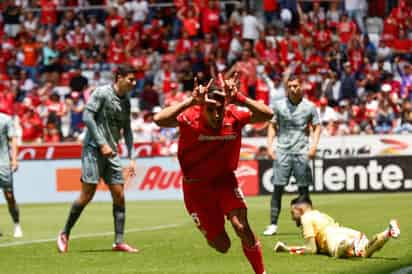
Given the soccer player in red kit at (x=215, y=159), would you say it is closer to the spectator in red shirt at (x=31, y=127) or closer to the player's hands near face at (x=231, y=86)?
the player's hands near face at (x=231, y=86)

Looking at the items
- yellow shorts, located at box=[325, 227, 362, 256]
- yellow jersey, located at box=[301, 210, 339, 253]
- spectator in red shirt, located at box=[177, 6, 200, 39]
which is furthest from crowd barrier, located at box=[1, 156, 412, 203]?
yellow shorts, located at box=[325, 227, 362, 256]

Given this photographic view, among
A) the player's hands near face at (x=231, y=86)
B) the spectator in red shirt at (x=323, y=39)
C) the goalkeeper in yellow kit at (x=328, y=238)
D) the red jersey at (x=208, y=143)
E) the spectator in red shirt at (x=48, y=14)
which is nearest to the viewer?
the player's hands near face at (x=231, y=86)

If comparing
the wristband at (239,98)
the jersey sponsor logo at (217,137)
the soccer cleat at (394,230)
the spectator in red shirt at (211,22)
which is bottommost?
the soccer cleat at (394,230)

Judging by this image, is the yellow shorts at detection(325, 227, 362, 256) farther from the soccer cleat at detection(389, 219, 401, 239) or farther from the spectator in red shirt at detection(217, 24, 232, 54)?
the spectator in red shirt at detection(217, 24, 232, 54)

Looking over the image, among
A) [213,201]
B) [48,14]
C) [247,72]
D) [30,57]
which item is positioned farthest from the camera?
[48,14]

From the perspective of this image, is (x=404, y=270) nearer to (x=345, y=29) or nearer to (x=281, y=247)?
(x=281, y=247)

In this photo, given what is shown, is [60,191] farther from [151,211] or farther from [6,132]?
[6,132]

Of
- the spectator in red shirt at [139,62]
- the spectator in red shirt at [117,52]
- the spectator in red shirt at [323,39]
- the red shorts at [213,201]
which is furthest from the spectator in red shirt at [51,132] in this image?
the red shorts at [213,201]

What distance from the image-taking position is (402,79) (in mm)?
31031

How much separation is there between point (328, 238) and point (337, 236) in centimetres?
17

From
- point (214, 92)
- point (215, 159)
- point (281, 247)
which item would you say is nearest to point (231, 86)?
point (214, 92)

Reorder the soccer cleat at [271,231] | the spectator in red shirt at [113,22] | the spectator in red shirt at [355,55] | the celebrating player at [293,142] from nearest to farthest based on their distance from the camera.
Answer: the soccer cleat at [271,231]
the celebrating player at [293,142]
the spectator in red shirt at [355,55]
the spectator in red shirt at [113,22]

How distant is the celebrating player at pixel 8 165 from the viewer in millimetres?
17438

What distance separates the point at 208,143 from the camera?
10695mm
